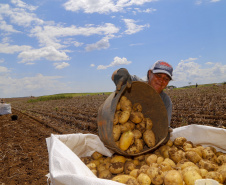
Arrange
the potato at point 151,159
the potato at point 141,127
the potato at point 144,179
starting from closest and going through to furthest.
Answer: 1. the potato at point 144,179
2. the potato at point 151,159
3. the potato at point 141,127

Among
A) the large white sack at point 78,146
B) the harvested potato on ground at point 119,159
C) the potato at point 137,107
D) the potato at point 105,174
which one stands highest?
the potato at point 137,107

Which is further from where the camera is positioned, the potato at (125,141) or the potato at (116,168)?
the potato at (125,141)

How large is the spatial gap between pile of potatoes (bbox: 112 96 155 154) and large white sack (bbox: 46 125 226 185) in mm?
453

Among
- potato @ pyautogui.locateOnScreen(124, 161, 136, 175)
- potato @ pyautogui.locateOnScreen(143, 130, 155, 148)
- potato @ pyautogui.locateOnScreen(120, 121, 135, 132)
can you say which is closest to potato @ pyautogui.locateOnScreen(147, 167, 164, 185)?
potato @ pyautogui.locateOnScreen(124, 161, 136, 175)

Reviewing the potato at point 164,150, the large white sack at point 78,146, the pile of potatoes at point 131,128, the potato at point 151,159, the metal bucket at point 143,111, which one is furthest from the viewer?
the potato at point 164,150

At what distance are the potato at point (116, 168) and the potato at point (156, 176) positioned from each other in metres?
0.45

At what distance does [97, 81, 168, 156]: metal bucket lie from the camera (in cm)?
224

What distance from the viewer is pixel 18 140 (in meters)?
7.02

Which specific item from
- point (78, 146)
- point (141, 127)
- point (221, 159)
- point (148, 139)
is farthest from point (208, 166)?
point (78, 146)

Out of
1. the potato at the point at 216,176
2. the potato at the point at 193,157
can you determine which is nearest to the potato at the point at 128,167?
the potato at the point at 193,157

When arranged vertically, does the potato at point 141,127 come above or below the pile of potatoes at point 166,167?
above

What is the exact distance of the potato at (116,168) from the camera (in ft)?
7.60

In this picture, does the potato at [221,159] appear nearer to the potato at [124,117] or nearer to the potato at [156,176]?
the potato at [156,176]

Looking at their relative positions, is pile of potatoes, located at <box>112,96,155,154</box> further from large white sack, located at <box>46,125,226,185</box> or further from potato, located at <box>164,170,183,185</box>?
potato, located at <box>164,170,183,185</box>
